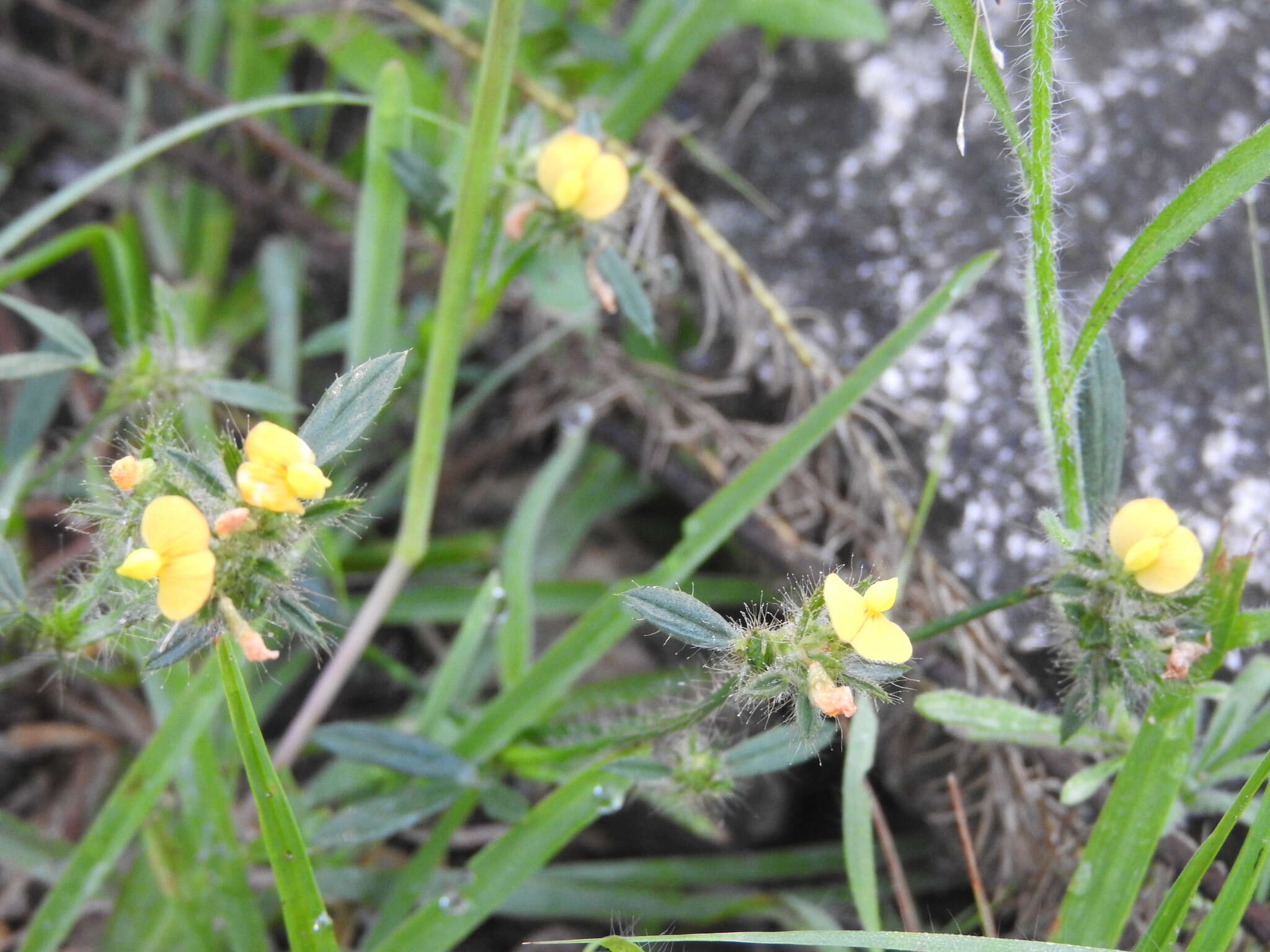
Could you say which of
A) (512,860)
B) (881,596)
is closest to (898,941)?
(881,596)

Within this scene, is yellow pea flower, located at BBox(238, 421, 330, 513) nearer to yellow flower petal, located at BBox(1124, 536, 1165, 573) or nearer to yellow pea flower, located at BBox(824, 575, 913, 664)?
yellow pea flower, located at BBox(824, 575, 913, 664)

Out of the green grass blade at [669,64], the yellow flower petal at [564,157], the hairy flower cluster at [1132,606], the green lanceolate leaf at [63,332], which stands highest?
the green grass blade at [669,64]

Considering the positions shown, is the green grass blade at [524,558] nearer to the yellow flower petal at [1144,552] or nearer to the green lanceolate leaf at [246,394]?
the green lanceolate leaf at [246,394]

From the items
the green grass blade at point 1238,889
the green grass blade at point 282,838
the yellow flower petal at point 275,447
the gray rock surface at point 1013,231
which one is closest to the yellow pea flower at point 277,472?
the yellow flower petal at point 275,447

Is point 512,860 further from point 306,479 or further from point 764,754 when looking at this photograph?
point 306,479

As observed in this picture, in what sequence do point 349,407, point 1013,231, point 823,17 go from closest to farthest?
1. point 349,407
2. point 1013,231
3. point 823,17

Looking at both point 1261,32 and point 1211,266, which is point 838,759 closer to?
point 1211,266
